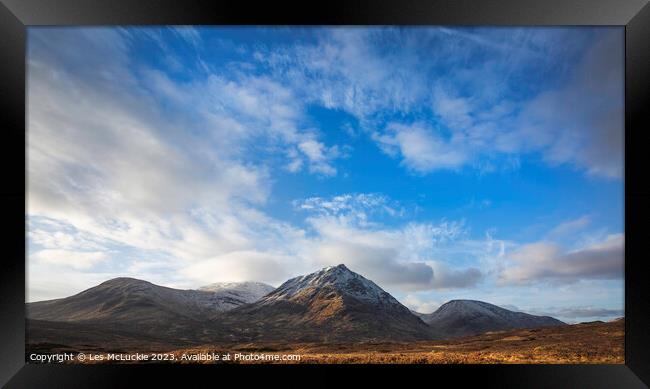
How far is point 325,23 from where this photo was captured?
1188cm

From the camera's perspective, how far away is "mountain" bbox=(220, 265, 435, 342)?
152 feet

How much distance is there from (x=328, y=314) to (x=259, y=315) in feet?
30.3

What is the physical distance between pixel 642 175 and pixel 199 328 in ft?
133

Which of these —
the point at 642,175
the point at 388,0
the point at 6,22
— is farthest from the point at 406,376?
the point at 6,22

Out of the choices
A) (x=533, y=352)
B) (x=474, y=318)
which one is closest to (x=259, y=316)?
(x=474, y=318)

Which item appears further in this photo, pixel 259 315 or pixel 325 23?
pixel 259 315

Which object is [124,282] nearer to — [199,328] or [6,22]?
[199,328]

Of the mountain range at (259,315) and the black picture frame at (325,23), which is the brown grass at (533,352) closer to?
the black picture frame at (325,23)

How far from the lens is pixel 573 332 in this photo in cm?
2297

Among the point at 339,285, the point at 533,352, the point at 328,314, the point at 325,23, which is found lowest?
the point at 328,314

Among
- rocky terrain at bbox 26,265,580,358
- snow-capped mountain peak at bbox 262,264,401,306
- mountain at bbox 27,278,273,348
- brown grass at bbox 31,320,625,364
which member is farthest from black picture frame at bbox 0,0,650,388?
snow-capped mountain peak at bbox 262,264,401,306

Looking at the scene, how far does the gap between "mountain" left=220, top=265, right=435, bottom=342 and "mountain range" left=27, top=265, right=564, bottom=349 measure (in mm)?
124

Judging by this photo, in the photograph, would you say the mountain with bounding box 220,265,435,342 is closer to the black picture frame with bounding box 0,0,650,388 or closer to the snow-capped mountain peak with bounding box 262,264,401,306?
the snow-capped mountain peak with bounding box 262,264,401,306

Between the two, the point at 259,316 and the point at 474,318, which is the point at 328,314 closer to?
the point at 259,316
